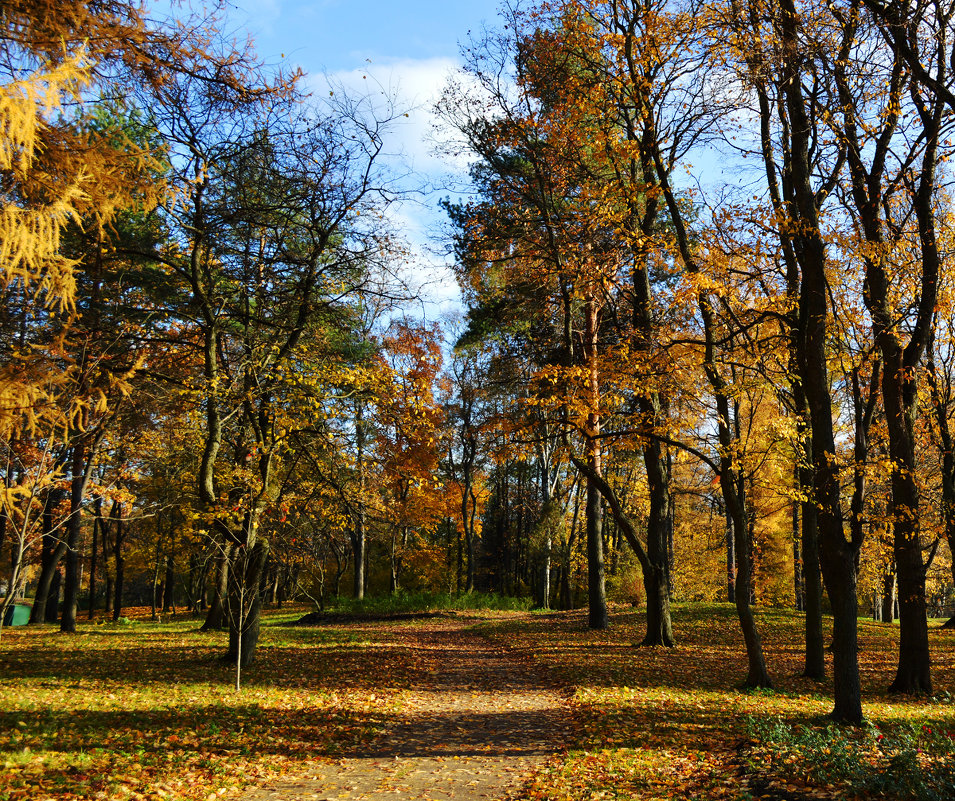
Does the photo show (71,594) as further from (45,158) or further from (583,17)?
(583,17)

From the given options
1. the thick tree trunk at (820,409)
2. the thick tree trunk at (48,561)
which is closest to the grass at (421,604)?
the thick tree trunk at (48,561)

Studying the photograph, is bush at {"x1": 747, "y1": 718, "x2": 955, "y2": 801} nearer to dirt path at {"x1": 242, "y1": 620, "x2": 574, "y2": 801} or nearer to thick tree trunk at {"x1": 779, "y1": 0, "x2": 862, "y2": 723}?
thick tree trunk at {"x1": 779, "y1": 0, "x2": 862, "y2": 723}

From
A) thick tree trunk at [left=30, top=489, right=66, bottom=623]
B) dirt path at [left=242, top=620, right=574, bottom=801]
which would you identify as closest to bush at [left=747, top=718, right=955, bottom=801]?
dirt path at [left=242, top=620, right=574, bottom=801]

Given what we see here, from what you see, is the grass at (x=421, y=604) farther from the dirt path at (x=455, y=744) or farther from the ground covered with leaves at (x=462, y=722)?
the dirt path at (x=455, y=744)

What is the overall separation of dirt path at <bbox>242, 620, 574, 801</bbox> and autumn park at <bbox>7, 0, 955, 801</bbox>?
63mm

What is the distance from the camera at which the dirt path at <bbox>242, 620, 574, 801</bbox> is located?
5.23m

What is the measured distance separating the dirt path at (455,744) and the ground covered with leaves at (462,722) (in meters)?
0.05

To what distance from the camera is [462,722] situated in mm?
7672

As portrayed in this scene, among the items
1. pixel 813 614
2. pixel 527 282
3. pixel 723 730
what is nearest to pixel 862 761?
pixel 723 730

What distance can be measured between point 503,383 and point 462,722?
1062 centimetres

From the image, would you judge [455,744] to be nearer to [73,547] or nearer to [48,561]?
[73,547]

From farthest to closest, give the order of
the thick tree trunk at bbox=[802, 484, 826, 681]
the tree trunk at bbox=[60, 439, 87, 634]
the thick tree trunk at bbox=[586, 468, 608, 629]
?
the thick tree trunk at bbox=[586, 468, 608, 629], the tree trunk at bbox=[60, 439, 87, 634], the thick tree trunk at bbox=[802, 484, 826, 681]

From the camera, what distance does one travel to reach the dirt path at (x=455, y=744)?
5227mm

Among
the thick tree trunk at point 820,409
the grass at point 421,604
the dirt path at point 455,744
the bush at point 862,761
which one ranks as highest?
the thick tree trunk at point 820,409
